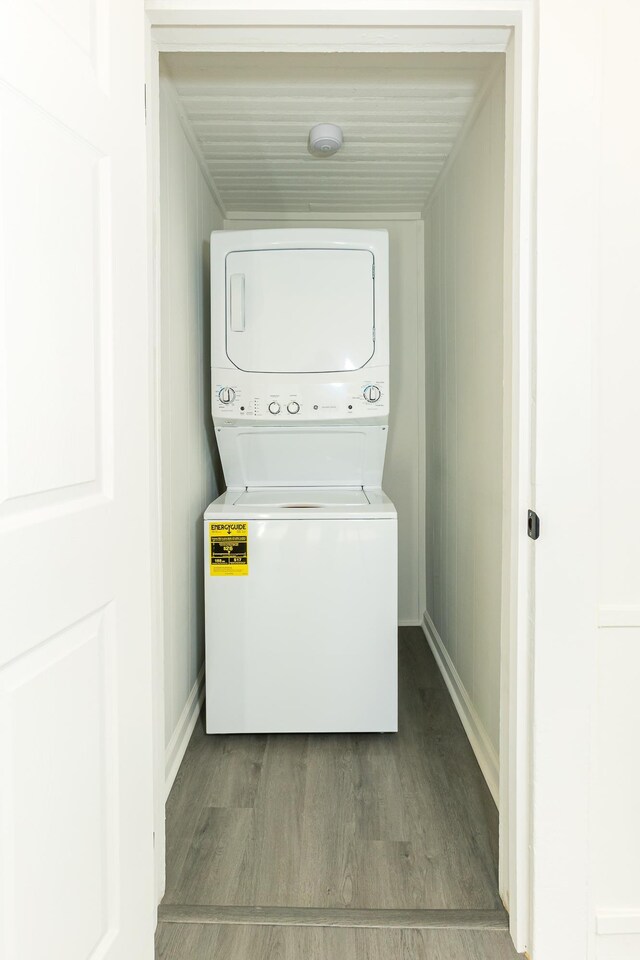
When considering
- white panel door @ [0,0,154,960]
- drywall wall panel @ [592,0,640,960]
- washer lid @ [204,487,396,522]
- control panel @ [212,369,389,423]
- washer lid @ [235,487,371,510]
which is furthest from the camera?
control panel @ [212,369,389,423]

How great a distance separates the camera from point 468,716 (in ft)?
7.74

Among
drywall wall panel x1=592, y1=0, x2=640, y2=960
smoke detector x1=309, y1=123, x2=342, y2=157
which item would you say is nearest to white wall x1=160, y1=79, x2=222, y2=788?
smoke detector x1=309, y1=123, x2=342, y2=157

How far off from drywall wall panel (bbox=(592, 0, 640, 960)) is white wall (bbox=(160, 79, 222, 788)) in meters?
1.12

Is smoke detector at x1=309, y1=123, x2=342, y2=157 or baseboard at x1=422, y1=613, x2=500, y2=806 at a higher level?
smoke detector at x1=309, y1=123, x2=342, y2=157

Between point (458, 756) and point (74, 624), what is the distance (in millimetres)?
1646

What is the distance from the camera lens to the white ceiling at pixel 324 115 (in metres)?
1.87

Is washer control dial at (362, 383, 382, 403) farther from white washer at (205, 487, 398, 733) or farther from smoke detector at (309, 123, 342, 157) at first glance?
smoke detector at (309, 123, 342, 157)

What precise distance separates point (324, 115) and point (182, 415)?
3.73 feet

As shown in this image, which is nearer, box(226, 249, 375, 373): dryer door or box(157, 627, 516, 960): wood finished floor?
box(157, 627, 516, 960): wood finished floor

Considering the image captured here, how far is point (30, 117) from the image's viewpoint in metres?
0.88

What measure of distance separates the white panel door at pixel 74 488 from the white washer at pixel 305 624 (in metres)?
0.93

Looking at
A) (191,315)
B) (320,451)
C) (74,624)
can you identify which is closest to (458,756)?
(320,451)

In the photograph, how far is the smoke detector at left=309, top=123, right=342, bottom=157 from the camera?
2.21m

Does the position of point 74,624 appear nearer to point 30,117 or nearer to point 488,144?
point 30,117
